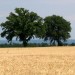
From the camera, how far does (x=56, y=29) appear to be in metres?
120

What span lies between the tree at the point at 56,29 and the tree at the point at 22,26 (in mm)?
16197

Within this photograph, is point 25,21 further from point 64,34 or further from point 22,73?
point 22,73

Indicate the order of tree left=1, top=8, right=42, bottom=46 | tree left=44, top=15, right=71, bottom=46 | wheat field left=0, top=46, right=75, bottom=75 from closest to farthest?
1. wheat field left=0, top=46, right=75, bottom=75
2. tree left=1, top=8, right=42, bottom=46
3. tree left=44, top=15, right=71, bottom=46

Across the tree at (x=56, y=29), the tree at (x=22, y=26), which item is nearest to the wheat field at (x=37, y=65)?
the tree at (x=22, y=26)

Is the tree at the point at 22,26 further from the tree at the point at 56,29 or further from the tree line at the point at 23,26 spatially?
the tree at the point at 56,29

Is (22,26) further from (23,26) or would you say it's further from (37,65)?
(37,65)

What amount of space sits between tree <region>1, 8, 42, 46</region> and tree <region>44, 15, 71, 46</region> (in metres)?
16.2

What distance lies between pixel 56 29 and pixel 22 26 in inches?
952

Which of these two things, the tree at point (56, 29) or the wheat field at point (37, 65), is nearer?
the wheat field at point (37, 65)

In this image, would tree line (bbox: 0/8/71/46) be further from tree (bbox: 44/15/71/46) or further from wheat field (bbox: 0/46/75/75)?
wheat field (bbox: 0/46/75/75)

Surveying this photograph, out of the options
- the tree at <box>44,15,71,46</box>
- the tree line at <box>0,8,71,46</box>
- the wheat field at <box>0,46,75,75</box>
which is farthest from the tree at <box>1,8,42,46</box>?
the wheat field at <box>0,46,75,75</box>

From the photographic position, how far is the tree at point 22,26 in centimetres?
9738

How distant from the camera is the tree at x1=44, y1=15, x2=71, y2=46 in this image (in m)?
117

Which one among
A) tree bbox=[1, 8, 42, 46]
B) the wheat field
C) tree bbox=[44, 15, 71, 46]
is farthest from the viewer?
tree bbox=[44, 15, 71, 46]
